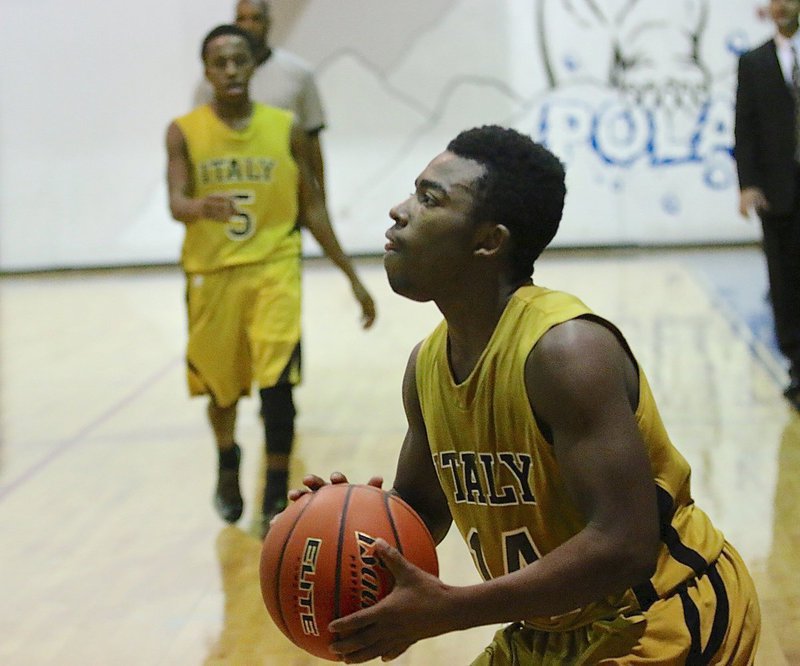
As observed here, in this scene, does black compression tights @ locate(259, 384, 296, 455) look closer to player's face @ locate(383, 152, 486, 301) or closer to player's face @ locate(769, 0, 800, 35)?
player's face @ locate(383, 152, 486, 301)

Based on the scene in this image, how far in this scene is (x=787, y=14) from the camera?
20.4 feet

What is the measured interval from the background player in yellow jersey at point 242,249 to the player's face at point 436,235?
2588 mm

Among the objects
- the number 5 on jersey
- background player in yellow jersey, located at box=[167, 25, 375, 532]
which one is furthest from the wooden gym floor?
the number 5 on jersey

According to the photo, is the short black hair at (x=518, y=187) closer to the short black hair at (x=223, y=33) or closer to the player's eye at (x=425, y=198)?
the player's eye at (x=425, y=198)

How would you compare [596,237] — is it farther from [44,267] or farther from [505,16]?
[44,267]

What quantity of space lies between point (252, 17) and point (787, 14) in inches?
105

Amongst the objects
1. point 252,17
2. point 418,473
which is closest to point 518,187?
point 418,473

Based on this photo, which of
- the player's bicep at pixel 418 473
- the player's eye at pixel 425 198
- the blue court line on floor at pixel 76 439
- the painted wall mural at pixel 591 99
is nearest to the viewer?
the player's eye at pixel 425 198

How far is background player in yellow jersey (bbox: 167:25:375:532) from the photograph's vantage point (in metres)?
4.68

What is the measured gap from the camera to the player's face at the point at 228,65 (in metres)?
4.69

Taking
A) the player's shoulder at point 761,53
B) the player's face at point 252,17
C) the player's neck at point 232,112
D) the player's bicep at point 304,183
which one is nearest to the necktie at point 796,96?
the player's shoulder at point 761,53

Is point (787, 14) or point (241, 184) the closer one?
point (241, 184)

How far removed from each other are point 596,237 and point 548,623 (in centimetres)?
1166

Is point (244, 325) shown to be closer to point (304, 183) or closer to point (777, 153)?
point (304, 183)
